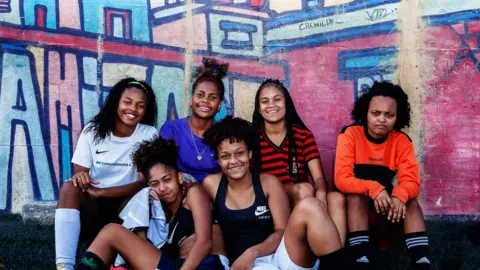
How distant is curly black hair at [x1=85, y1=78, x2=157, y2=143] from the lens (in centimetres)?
461

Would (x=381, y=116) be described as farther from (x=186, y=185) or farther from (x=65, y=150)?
(x=65, y=150)

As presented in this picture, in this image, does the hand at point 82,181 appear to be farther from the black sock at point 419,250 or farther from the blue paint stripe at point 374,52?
the blue paint stripe at point 374,52

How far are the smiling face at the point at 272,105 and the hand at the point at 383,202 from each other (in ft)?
3.01

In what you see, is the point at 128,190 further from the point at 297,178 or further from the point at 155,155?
the point at 297,178

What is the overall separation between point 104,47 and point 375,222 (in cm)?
263

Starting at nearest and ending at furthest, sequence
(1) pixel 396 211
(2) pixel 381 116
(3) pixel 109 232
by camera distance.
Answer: (3) pixel 109 232 < (1) pixel 396 211 < (2) pixel 381 116

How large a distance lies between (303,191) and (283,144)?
52cm

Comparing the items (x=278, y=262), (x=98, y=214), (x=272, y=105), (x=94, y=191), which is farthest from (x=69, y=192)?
(x=272, y=105)

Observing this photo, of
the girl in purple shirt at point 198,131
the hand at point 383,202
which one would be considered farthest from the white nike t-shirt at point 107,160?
the hand at point 383,202

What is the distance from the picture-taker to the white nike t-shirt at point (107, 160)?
177 inches

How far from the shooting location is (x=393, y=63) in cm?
544

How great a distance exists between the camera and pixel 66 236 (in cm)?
398

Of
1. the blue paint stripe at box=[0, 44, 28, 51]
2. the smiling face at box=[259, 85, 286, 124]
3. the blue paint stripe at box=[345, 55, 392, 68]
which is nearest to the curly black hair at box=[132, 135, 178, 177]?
the smiling face at box=[259, 85, 286, 124]

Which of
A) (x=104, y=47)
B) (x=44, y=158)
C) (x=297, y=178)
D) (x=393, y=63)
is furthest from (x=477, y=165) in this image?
(x=44, y=158)
